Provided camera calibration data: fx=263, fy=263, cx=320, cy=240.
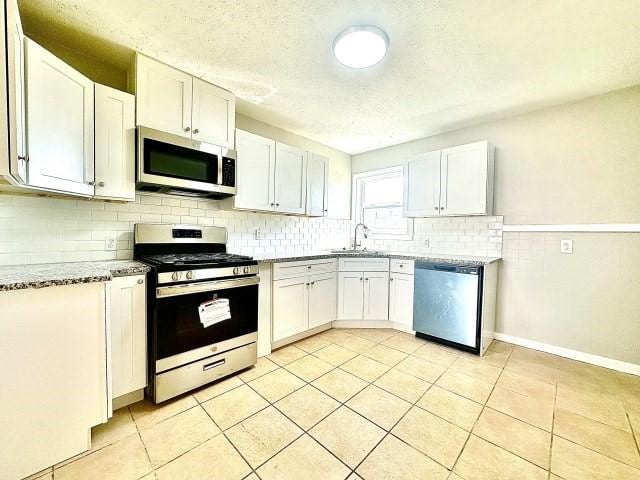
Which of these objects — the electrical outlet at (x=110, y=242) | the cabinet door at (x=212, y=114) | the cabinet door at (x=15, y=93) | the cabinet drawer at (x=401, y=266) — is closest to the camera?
the cabinet door at (x=15, y=93)

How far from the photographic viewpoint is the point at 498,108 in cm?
266

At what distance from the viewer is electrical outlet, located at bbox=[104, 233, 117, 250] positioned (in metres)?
2.02

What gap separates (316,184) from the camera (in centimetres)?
323

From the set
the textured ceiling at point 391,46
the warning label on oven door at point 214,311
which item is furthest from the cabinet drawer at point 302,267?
the textured ceiling at point 391,46

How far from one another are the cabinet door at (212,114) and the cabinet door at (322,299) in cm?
164

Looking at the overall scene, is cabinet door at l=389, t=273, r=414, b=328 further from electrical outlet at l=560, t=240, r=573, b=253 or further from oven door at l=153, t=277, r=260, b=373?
oven door at l=153, t=277, r=260, b=373

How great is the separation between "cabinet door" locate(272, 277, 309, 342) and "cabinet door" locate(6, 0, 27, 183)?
5.94ft

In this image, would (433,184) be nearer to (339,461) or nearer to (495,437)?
(495,437)

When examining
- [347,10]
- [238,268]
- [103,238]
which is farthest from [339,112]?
[103,238]

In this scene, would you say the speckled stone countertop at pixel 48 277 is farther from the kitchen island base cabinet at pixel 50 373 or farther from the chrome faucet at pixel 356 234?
the chrome faucet at pixel 356 234

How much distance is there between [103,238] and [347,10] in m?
2.29

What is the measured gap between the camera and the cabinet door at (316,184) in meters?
3.14

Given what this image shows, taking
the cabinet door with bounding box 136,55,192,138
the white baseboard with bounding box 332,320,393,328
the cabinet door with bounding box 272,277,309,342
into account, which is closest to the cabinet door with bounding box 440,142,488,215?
the white baseboard with bounding box 332,320,393,328

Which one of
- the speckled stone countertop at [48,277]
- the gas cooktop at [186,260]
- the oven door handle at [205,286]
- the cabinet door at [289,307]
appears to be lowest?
the cabinet door at [289,307]
